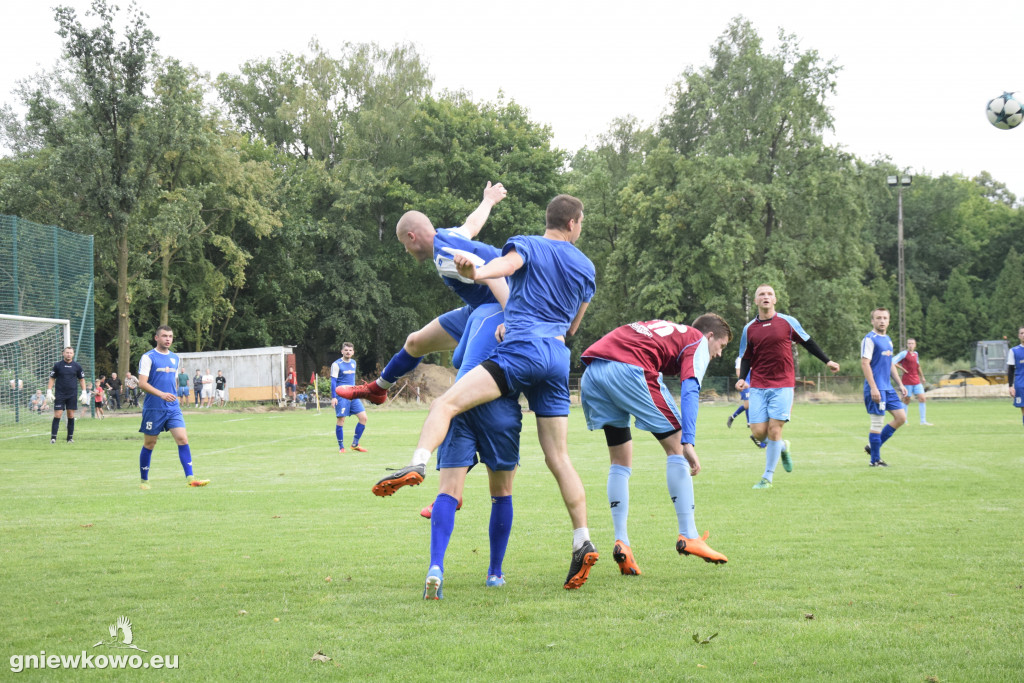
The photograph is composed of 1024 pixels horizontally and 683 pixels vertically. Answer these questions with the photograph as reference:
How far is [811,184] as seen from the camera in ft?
141

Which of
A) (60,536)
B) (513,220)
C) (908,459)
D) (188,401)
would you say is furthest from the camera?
(513,220)

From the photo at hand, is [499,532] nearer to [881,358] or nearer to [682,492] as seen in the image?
[682,492]

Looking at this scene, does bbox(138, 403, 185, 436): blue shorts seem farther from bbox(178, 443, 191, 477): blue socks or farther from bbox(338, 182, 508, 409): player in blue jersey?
bbox(338, 182, 508, 409): player in blue jersey

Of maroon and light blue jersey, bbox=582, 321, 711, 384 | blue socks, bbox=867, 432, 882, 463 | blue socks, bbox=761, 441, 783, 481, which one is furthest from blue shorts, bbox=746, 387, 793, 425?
maroon and light blue jersey, bbox=582, 321, 711, 384

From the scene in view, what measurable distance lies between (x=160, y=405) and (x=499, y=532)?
310 inches

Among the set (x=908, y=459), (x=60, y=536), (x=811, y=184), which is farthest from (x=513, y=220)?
(x=60, y=536)

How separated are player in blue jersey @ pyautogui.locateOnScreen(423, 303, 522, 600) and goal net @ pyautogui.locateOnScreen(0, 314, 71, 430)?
65.7 ft

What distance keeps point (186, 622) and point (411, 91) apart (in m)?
50.9

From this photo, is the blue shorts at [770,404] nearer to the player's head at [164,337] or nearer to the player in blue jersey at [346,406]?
the player in blue jersey at [346,406]

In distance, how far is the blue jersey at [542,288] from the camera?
5.18m

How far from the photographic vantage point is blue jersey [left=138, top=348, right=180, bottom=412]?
38.4ft

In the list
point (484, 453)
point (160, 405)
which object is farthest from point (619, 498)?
point (160, 405)

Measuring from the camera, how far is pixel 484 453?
5336mm

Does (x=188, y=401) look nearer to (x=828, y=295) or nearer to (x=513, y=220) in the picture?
(x=513, y=220)
